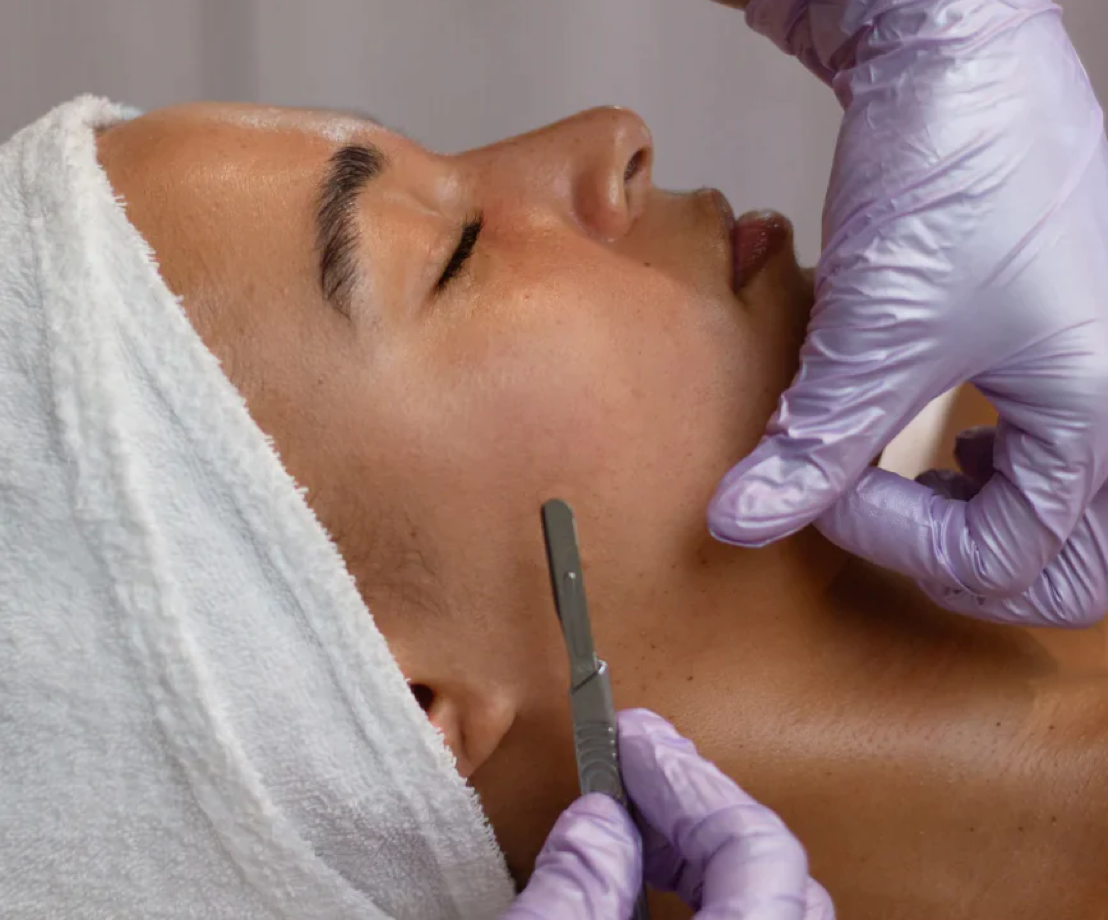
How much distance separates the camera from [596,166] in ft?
3.21

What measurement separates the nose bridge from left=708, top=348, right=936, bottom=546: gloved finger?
0.23m

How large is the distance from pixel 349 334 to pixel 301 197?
0.40ft

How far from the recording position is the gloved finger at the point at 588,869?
0.80 m

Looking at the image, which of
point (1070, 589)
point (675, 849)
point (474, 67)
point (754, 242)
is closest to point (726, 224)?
point (754, 242)

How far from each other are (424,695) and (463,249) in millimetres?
402

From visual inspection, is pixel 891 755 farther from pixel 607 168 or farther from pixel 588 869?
pixel 607 168

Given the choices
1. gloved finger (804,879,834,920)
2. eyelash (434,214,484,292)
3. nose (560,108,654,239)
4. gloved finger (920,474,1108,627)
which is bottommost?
gloved finger (804,879,834,920)

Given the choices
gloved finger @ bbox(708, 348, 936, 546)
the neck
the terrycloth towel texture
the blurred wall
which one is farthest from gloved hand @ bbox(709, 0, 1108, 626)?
the blurred wall

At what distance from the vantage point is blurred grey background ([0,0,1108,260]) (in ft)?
5.99

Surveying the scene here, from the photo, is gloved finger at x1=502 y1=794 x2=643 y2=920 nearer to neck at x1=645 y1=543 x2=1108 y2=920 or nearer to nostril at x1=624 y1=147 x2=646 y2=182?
neck at x1=645 y1=543 x2=1108 y2=920

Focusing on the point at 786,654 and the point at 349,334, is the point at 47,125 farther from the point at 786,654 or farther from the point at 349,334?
the point at 786,654

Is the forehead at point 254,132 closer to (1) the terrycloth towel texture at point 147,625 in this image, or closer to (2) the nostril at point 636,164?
(1) the terrycloth towel texture at point 147,625

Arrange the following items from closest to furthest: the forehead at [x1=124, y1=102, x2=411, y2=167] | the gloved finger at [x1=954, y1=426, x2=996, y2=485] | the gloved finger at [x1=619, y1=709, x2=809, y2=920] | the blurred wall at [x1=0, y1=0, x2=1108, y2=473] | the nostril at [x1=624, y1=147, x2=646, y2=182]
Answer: the gloved finger at [x1=619, y1=709, x2=809, y2=920], the forehead at [x1=124, y1=102, x2=411, y2=167], the nostril at [x1=624, y1=147, x2=646, y2=182], the gloved finger at [x1=954, y1=426, x2=996, y2=485], the blurred wall at [x1=0, y1=0, x2=1108, y2=473]

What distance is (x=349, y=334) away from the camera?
0.85 metres
